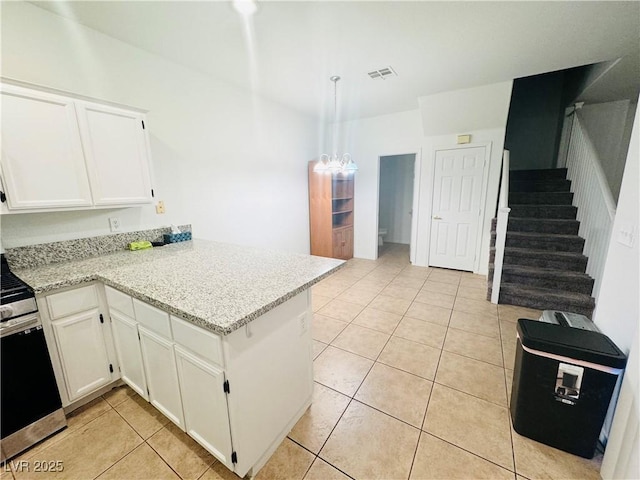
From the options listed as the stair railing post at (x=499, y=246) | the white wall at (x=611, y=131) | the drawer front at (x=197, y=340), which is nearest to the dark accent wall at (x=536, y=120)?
the white wall at (x=611, y=131)

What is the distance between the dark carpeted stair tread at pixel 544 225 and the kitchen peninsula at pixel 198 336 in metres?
3.47

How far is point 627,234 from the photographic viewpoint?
139 cm

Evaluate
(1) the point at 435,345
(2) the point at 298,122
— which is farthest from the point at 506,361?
(2) the point at 298,122

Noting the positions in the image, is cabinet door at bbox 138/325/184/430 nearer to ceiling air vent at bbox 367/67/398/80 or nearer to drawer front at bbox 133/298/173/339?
drawer front at bbox 133/298/173/339

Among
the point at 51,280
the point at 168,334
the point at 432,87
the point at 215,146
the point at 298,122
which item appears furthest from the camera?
the point at 298,122

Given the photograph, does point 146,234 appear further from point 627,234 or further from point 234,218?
point 627,234

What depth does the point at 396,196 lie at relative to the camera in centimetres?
653

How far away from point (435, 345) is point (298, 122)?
3897mm

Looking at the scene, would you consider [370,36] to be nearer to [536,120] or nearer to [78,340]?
[78,340]

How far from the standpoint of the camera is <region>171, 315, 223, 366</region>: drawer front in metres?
1.13

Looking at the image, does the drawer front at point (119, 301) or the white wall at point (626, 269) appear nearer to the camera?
the white wall at point (626, 269)

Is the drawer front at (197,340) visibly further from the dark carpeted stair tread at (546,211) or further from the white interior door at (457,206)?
the dark carpeted stair tread at (546,211)

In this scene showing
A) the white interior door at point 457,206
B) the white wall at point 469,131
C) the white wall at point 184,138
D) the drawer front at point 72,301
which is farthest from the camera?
the white interior door at point 457,206

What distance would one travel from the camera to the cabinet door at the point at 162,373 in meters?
1.42
